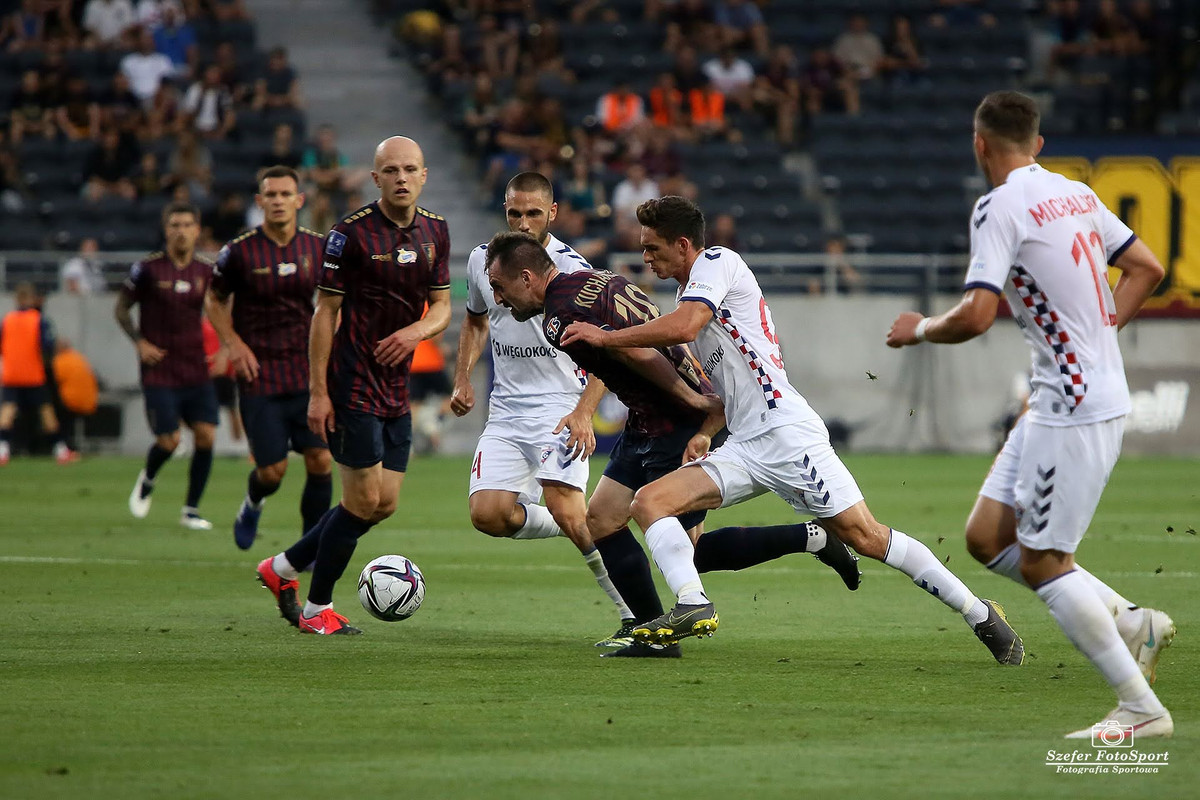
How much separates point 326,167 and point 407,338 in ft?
48.1

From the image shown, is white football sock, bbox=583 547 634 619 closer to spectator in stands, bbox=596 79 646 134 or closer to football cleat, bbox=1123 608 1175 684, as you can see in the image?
football cleat, bbox=1123 608 1175 684

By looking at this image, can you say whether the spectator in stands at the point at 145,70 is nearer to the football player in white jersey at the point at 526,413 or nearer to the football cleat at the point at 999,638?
the football player in white jersey at the point at 526,413

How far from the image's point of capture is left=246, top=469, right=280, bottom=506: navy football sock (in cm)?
1107

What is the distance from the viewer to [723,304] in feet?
23.2

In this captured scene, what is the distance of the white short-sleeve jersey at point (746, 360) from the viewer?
704cm

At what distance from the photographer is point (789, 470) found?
696 cm

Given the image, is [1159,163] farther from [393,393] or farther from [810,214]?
[393,393]

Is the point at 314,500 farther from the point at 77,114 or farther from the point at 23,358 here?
the point at 77,114

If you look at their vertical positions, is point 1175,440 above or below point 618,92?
below

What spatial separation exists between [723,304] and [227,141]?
1807cm

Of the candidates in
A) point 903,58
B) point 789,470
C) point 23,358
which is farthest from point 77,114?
point 789,470

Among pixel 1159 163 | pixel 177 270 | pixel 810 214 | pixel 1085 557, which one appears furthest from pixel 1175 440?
pixel 177 270

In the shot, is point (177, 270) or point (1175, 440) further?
point (1175, 440)

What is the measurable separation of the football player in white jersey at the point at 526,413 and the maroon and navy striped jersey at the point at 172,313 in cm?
611
